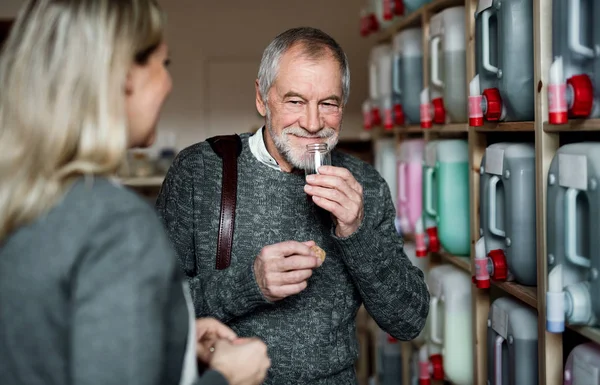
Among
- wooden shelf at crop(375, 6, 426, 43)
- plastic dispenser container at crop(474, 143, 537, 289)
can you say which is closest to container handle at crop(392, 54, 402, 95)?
wooden shelf at crop(375, 6, 426, 43)

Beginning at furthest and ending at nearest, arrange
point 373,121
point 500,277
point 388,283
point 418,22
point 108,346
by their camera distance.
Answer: point 373,121, point 418,22, point 500,277, point 388,283, point 108,346

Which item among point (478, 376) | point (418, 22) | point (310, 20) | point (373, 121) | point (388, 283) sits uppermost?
point (310, 20)

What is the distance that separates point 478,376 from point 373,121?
64.9 inches

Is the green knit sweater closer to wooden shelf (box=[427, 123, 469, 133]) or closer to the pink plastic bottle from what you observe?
wooden shelf (box=[427, 123, 469, 133])

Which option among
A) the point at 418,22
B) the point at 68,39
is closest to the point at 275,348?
the point at 68,39

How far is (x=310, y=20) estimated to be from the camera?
5.38 metres

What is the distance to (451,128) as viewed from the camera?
2486 mm

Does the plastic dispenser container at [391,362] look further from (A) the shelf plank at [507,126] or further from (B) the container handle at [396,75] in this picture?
(A) the shelf plank at [507,126]

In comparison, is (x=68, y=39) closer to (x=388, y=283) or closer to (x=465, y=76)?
(x=388, y=283)

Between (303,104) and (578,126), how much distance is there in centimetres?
64

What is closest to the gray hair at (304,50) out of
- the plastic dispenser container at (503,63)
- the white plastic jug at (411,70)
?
the plastic dispenser container at (503,63)

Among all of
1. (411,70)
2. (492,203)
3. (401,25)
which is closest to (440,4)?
(411,70)

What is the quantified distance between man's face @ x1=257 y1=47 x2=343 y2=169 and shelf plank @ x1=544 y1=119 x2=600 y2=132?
0.51 metres

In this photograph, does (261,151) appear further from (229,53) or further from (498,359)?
(229,53)
